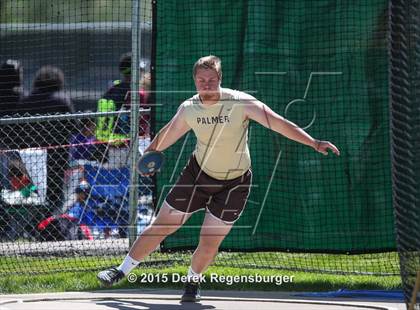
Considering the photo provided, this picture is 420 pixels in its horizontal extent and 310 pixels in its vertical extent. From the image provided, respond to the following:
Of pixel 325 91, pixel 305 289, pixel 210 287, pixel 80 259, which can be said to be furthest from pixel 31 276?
pixel 325 91

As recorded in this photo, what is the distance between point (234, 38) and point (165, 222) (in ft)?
7.80

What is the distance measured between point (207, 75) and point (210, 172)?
2.38 ft

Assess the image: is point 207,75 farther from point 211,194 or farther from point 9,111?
point 9,111

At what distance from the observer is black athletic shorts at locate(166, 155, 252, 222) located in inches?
290

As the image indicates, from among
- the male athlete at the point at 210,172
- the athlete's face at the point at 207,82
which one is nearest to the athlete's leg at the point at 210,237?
the male athlete at the point at 210,172

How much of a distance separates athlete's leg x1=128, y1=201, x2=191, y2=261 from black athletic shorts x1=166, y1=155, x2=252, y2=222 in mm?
50

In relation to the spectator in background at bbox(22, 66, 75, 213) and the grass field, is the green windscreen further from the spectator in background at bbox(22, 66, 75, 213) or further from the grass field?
the spectator in background at bbox(22, 66, 75, 213)

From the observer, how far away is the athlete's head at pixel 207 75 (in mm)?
7098

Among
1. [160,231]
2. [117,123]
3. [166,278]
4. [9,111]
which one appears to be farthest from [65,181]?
[160,231]

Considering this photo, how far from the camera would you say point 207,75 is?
7.12 meters

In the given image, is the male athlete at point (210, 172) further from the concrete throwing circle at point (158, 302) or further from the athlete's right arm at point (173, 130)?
the concrete throwing circle at point (158, 302)

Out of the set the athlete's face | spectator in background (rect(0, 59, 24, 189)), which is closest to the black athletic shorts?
the athlete's face

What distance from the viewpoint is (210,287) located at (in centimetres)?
844

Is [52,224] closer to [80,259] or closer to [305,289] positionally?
[80,259]
